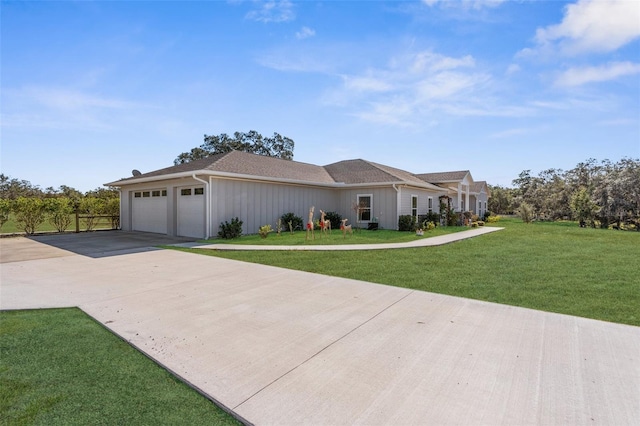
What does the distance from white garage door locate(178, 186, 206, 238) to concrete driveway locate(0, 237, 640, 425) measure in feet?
24.1

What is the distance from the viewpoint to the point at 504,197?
131 ft

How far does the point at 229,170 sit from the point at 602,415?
12.9m

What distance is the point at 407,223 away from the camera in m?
15.6

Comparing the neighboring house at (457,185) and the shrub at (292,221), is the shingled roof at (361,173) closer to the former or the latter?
the shrub at (292,221)

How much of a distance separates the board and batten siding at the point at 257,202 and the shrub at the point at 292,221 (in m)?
0.20

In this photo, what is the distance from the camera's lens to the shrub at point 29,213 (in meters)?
Result: 13.9

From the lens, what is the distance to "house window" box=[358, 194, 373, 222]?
56.4 ft

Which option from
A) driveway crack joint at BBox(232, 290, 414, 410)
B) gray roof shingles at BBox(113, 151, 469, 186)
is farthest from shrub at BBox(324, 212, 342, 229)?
driveway crack joint at BBox(232, 290, 414, 410)

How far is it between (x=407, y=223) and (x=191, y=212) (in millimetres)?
10501

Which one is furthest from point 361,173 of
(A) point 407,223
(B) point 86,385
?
(B) point 86,385

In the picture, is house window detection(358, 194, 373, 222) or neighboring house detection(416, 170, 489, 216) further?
neighboring house detection(416, 170, 489, 216)

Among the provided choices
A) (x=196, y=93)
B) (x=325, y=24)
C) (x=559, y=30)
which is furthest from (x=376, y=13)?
(x=196, y=93)

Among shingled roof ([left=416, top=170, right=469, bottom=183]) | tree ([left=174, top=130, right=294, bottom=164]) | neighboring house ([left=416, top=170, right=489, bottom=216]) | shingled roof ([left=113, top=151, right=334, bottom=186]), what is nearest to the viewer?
shingled roof ([left=113, top=151, right=334, bottom=186])

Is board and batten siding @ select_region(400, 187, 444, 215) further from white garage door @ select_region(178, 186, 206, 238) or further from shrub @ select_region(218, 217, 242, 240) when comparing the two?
white garage door @ select_region(178, 186, 206, 238)
